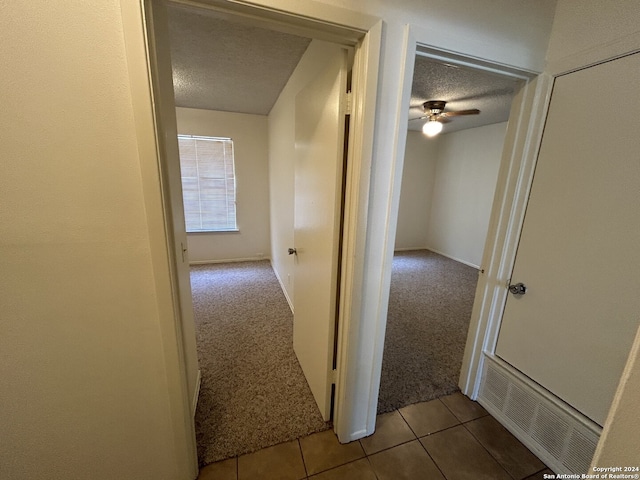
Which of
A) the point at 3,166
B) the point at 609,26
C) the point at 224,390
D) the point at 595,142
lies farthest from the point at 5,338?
the point at 609,26

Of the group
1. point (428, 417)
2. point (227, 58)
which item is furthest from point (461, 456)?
point (227, 58)

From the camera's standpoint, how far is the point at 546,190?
4.21ft

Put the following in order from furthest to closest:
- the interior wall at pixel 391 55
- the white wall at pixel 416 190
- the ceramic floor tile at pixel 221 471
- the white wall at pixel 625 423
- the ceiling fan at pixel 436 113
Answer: the white wall at pixel 416 190
the ceiling fan at pixel 436 113
the ceramic floor tile at pixel 221 471
the interior wall at pixel 391 55
the white wall at pixel 625 423

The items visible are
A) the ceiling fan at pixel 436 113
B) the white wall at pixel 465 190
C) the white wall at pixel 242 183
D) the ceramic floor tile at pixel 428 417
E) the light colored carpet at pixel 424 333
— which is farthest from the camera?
the white wall at pixel 465 190

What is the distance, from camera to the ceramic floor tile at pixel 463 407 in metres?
1.58

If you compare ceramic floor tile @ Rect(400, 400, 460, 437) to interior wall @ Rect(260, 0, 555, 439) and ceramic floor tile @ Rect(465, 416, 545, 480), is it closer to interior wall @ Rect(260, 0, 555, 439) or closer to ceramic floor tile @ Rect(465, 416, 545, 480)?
ceramic floor tile @ Rect(465, 416, 545, 480)

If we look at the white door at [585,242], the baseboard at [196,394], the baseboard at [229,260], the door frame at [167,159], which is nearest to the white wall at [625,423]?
the door frame at [167,159]

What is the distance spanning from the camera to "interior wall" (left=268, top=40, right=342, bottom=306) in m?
1.90

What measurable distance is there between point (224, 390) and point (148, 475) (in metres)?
0.61

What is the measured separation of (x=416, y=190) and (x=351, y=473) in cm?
481

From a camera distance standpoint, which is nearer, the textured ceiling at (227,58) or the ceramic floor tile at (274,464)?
the ceramic floor tile at (274,464)

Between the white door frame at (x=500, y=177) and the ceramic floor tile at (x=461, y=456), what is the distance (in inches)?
13.6

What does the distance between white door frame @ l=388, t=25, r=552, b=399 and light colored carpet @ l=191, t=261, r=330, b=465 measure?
80cm

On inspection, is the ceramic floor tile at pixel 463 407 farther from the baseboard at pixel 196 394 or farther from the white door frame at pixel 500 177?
the baseboard at pixel 196 394
